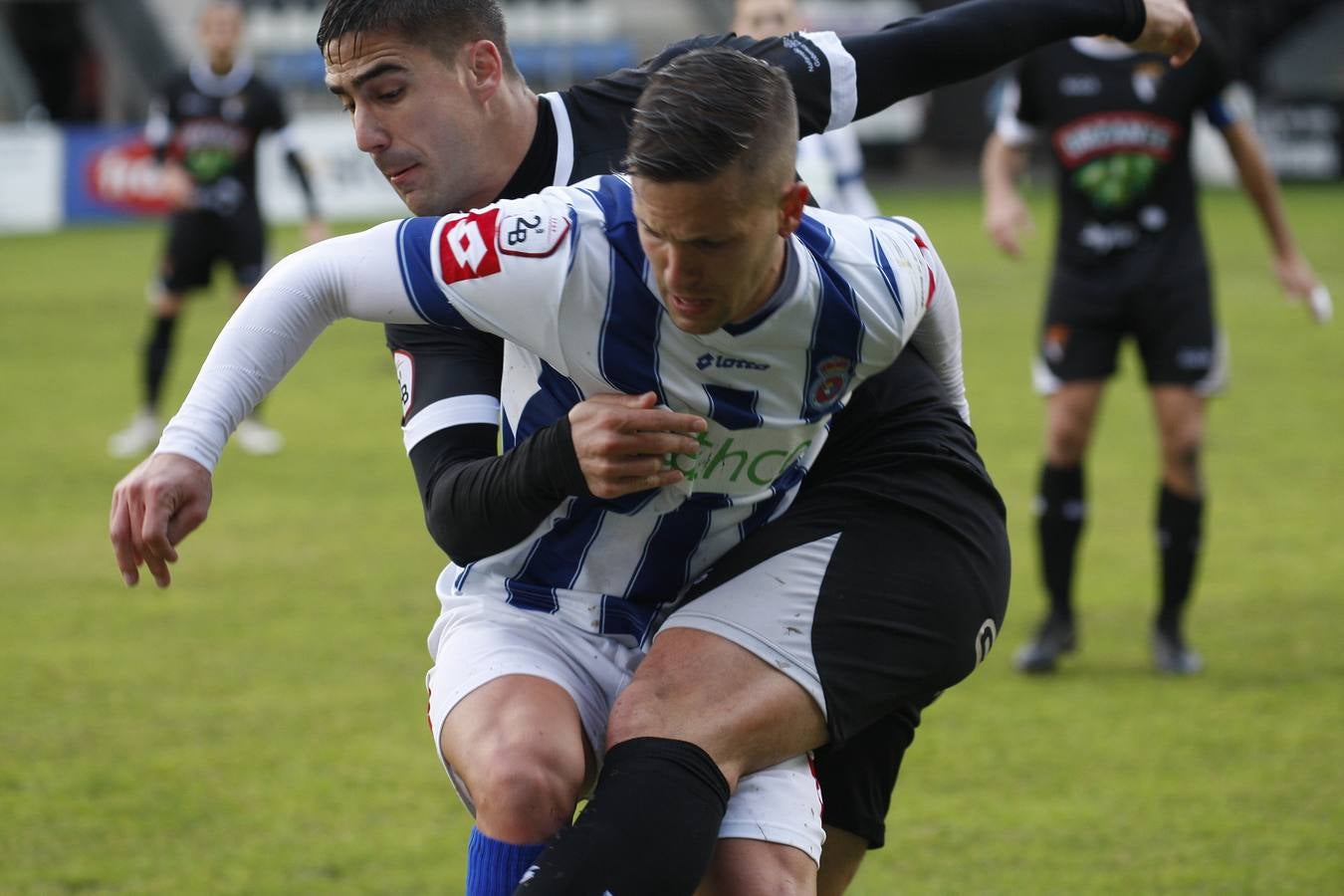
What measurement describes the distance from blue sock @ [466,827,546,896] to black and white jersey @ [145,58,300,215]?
27.3 feet

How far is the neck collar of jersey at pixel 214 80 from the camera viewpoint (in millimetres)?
10711

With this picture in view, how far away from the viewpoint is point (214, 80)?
1073 centimetres

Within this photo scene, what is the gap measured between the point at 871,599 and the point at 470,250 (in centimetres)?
88

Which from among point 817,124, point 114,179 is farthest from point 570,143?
point 114,179

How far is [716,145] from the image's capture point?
8.20ft

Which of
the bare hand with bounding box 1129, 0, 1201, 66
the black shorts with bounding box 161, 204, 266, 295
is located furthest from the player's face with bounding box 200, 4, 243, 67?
the bare hand with bounding box 1129, 0, 1201, 66

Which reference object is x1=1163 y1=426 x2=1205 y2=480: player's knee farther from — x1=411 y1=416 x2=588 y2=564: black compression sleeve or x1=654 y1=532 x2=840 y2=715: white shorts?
x1=411 y1=416 x2=588 y2=564: black compression sleeve

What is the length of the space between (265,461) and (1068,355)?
16.5 ft

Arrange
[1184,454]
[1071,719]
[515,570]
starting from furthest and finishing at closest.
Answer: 1. [1184,454]
2. [1071,719]
3. [515,570]

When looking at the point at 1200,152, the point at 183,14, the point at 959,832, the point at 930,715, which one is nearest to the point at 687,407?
the point at 959,832

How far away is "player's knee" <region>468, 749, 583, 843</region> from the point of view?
263 cm

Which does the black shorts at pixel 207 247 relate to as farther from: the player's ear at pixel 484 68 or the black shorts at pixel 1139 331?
the player's ear at pixel 484 68

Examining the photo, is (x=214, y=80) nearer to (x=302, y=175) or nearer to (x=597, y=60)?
(x=302, y=175)

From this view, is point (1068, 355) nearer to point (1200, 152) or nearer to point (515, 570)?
point (515, 570)
